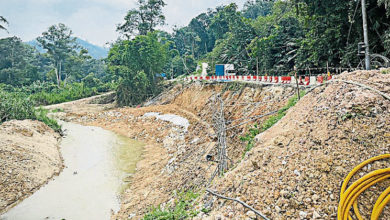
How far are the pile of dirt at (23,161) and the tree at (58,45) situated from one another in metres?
40.1

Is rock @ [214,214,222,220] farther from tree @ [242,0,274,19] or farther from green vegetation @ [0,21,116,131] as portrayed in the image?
tree @ [242,0,274,19]

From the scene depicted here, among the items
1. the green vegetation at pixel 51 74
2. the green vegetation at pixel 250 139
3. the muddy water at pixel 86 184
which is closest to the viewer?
the green vegetation at pixel 250 139

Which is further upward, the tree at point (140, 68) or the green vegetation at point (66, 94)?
the tree at point (140, 68)

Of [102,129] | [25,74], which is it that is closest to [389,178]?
[102,129]

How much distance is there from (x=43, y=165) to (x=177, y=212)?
955 centimetres

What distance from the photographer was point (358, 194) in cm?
362

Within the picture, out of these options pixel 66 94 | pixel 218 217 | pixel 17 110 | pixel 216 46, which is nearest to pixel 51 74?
pixel 66 94

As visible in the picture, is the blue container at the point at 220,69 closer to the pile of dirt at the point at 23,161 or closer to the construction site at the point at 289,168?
the construction site at the point at 289,168

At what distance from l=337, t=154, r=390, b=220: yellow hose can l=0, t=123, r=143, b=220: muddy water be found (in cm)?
729

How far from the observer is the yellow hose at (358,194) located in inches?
135

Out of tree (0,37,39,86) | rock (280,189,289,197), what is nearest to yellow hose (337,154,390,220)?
rock (280,189,289,197)

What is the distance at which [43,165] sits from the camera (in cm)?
1164

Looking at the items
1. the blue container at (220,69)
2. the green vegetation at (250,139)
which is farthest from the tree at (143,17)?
the green vegetation at (250,139)

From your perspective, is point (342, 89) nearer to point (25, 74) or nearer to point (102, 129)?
point (102, 129)
